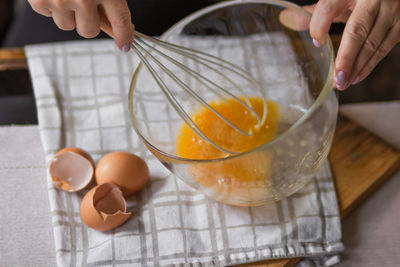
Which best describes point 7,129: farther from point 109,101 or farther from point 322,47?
point 322,47

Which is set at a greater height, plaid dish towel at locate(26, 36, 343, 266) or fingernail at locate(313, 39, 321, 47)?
fingernail at locate(313, 39, 321, 47)

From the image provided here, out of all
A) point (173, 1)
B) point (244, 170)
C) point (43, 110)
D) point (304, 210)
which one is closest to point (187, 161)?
point (244, 170)

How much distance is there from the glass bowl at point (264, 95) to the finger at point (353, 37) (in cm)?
2

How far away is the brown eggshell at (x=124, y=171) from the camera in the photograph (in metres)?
0.68

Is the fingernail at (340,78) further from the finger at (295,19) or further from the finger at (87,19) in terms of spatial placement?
the finger at (87,19)

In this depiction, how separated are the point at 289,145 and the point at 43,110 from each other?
44 cm

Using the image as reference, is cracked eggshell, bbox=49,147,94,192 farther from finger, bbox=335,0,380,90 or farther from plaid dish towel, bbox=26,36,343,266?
finger, bbox=335,0,380,90

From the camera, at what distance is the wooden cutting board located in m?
0.70

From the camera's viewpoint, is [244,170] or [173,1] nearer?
[244,170]

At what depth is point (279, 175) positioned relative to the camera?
1.99 feet

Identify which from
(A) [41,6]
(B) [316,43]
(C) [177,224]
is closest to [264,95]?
(B) [316,43]

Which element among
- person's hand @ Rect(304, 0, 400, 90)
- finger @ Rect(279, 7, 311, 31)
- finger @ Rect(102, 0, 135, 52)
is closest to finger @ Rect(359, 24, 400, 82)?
person's hand @ Rect(304, 0, 400, 90)

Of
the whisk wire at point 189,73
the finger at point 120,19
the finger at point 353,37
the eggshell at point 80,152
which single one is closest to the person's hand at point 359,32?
the finger at point 353,37

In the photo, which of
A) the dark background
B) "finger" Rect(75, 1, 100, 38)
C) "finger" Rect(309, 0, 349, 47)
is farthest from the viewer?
the dark background
